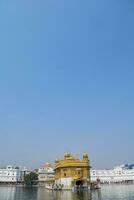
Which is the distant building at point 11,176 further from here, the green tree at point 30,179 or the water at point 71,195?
the water at point 71,195

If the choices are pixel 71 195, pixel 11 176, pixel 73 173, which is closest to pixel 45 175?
pixel 11 176

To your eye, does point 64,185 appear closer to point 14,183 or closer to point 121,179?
point 14,183

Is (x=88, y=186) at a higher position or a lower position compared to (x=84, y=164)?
lower

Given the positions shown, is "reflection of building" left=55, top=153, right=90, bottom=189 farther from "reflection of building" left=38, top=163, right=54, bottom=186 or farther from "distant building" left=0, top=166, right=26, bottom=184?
"distant building" left=0, top=166, right=26, bottom=184

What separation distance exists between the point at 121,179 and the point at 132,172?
5.36 m

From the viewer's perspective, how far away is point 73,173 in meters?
54.1

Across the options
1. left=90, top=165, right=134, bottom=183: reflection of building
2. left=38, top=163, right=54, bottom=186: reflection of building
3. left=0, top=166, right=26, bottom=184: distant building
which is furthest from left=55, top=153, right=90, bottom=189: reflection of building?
left=90, top=165, right=134, bottom=183: reflection of building

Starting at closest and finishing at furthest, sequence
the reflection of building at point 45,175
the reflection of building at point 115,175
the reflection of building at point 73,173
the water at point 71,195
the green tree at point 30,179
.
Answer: the water at point 71,195
the reflection of building at point 73,173
the green tree at point 30,179
the reflection of building at point 45,175
the reflection of building at point 115,175

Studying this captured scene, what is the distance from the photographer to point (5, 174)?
94750 millimetres

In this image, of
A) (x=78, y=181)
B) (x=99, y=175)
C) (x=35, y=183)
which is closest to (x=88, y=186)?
(x=78, y=181)

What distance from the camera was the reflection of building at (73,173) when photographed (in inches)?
2019

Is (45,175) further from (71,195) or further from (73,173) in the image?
(71,195)

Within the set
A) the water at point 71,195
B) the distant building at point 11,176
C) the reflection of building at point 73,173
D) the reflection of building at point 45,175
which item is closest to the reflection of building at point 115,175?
the reflection of building at point 45,175

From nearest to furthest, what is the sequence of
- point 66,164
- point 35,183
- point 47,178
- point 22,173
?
point 66,164 < point 35,183 < point 47,178 < point 22,173
